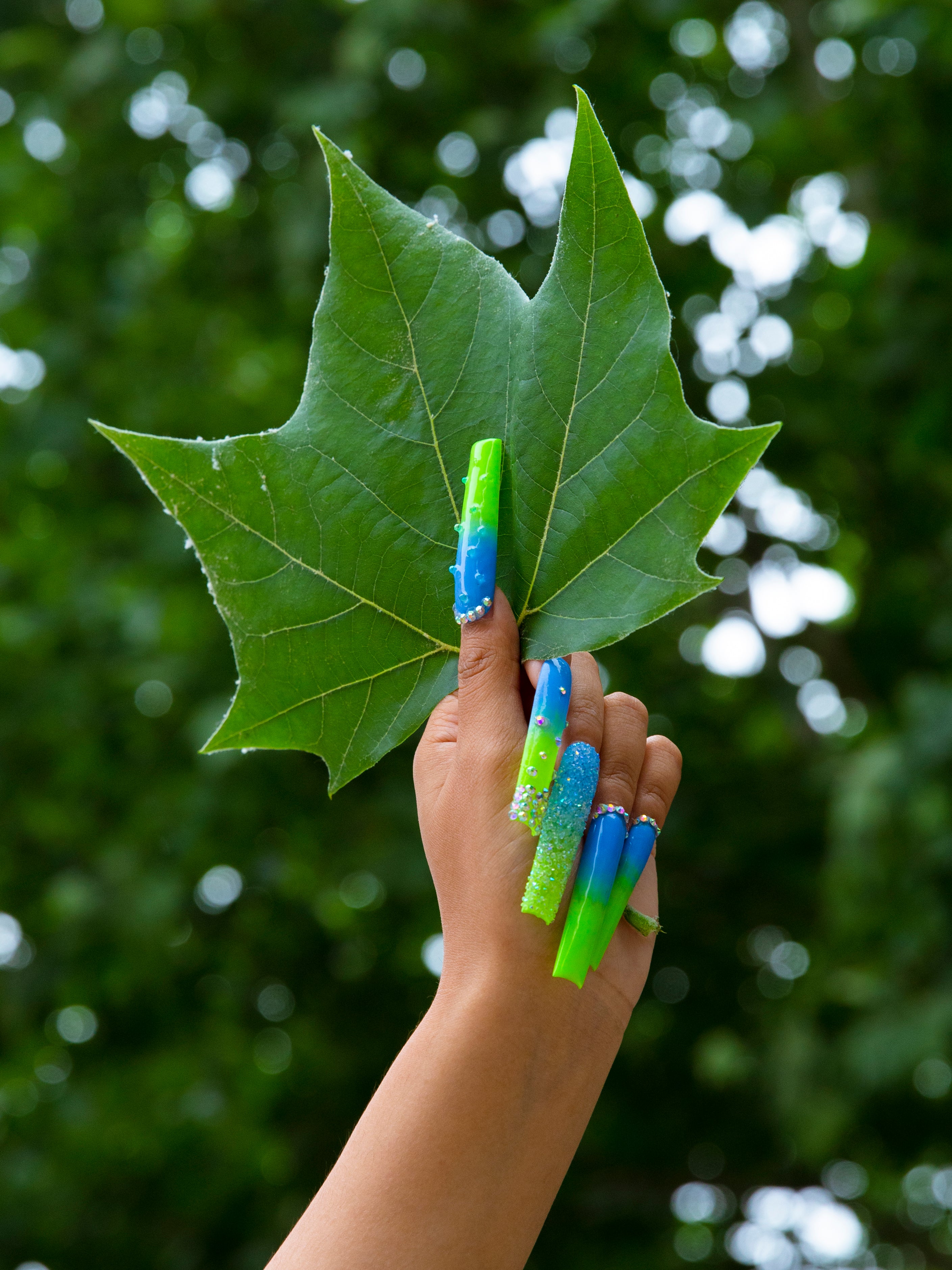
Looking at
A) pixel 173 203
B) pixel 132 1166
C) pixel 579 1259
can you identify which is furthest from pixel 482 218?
pixel 579 1259

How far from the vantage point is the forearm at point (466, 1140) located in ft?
3.58

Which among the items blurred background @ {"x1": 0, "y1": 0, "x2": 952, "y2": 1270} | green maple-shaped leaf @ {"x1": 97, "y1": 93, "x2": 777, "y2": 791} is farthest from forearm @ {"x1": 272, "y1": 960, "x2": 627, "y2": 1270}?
blurred background @ {"x1": 0, "y1": 0, "x2": 952, "y2": 1270}

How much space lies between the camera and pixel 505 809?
122 centimetres

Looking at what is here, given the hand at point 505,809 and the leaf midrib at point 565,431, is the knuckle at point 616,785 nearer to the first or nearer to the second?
the hand at point 505,809

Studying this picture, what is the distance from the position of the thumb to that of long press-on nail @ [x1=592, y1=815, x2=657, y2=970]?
0.17 meters

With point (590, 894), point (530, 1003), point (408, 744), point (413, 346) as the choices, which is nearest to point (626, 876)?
point (590, 894)

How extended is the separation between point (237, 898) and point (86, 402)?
7.59 ft

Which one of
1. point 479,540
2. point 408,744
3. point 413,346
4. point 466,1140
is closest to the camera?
point 466,1140

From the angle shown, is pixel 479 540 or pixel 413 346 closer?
pixel 479 540

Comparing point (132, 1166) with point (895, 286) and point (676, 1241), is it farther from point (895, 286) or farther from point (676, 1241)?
point (895, 286)

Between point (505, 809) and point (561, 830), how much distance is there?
75 millimetres

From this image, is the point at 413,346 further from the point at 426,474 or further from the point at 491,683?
the point at 491,683

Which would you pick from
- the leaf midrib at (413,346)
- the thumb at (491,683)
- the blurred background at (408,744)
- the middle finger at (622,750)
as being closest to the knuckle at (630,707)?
the middle finger at (622,750)

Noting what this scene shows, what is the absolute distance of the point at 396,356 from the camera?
1372mm
